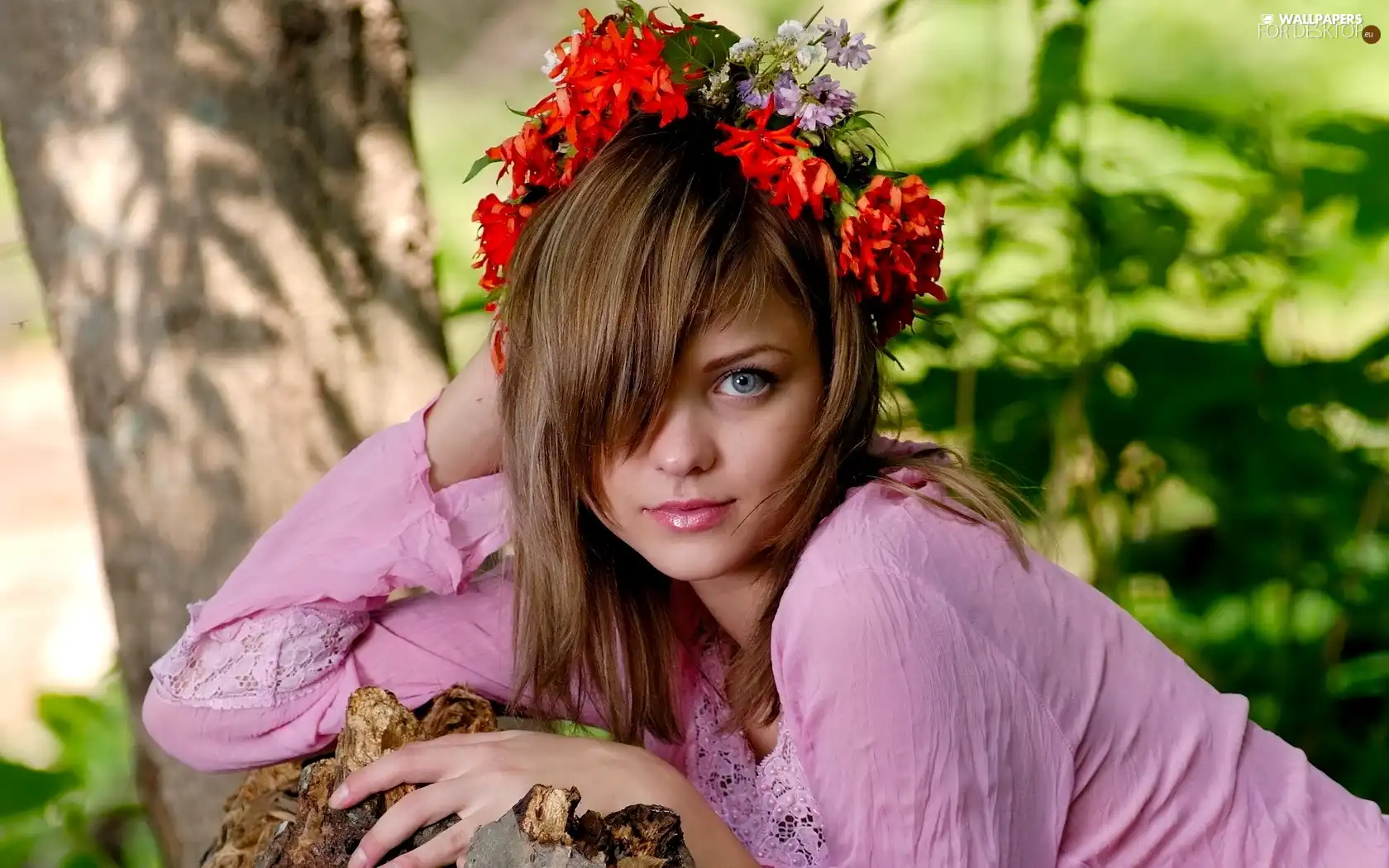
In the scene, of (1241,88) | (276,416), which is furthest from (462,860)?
(1241,88)

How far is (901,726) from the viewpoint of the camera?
127cm

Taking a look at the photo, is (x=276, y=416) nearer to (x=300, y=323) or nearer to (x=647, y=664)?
Result: (x=300, y=323)

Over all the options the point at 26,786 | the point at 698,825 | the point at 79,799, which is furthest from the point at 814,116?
the point at 79,799

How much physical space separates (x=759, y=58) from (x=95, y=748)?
8.69 ft

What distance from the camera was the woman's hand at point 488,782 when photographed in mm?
1355

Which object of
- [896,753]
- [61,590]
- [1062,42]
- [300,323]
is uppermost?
[1062,42]

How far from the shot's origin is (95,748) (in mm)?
3363

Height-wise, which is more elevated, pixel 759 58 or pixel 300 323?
pixel 759 58

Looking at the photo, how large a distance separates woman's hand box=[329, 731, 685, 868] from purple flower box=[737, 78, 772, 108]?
2.30 ft

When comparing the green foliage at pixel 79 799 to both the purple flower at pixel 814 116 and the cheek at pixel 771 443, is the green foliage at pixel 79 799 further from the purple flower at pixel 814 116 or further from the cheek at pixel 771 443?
the purple flower at pixel 814 116

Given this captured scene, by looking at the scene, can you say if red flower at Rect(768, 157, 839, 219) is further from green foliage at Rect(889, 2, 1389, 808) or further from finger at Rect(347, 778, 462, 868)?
green foliage at Rect(889, 2, 1389, 808)

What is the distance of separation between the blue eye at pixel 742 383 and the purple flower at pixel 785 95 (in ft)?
0.95

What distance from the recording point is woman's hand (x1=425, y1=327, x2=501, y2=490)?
180 cm

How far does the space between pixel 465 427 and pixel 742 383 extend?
474mm
